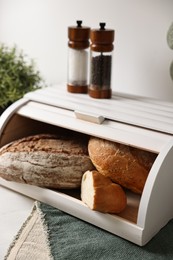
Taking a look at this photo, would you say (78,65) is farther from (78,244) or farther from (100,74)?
(78,244)

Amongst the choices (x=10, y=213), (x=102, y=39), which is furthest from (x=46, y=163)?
(x=102, y=39)

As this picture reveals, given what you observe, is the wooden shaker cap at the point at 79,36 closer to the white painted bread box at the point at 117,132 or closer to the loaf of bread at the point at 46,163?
the white painted bread box at the point at 117,132

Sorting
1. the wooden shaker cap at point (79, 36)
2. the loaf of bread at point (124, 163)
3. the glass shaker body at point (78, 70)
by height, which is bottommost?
the loaf of bread at point (124, 163)

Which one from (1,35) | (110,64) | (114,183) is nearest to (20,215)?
(114,183)

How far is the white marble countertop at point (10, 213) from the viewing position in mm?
1006

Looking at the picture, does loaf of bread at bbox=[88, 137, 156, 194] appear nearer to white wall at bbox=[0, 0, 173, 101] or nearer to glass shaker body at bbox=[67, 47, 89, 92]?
glass shaker body at bbox=[67, 47, 89, 92]

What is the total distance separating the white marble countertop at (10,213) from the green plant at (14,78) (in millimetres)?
371

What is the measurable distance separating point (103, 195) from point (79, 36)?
1.55 feet

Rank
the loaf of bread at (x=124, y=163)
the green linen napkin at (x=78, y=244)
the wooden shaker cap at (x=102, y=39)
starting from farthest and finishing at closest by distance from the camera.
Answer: the wooden shaker cap at (x=102, y=39) → the loaf of bread at (x=124, y=163) → the green linen napkin at (x=78, y=244)

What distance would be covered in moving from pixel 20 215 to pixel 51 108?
0.97ft

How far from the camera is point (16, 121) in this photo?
1.31 metres

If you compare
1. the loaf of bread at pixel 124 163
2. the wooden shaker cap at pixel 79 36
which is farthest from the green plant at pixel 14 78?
the loaf of bread at pixel 124 163

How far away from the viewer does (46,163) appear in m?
1.14

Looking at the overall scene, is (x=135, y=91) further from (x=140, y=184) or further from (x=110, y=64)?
(x=140, y=184)
